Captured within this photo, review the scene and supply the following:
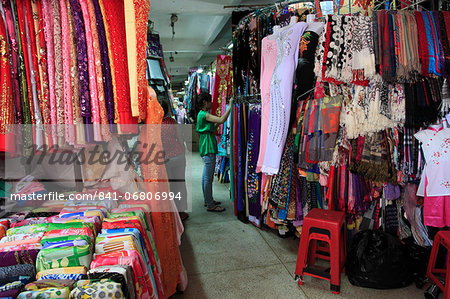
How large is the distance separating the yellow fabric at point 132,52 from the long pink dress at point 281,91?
54.2 inches

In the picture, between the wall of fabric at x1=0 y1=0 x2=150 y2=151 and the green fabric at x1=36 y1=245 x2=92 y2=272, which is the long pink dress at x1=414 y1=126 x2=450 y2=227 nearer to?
the wall of fabric at x1=0 y1=0 x2=150 y2=151

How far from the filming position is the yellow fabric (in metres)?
1.50

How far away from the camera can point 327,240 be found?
2094 mm

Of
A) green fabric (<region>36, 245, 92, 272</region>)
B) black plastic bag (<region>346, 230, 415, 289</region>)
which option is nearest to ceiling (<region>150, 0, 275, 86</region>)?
black plastic bag (<region>346, 230, 415, 289</region>)

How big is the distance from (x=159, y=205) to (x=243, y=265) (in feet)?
3.71

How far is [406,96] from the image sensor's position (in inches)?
84.6

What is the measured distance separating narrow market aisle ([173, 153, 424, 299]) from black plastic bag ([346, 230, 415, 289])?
0.06 m

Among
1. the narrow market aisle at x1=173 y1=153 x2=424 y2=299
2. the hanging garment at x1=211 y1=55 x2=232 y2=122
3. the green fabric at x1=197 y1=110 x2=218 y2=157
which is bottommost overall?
the narrow market aisle at x1=173 y1=153 x2=424 y2=299

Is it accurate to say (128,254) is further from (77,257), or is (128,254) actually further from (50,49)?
(50,49)

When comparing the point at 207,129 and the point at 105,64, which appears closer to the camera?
the point at 105,64

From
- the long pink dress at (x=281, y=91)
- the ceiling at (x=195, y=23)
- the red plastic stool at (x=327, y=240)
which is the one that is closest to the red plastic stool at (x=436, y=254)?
the red plastic stool at (x=327, y=240)

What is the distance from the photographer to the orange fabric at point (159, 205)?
167 cm

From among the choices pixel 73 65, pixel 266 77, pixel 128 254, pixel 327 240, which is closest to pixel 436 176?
pixel 327 240

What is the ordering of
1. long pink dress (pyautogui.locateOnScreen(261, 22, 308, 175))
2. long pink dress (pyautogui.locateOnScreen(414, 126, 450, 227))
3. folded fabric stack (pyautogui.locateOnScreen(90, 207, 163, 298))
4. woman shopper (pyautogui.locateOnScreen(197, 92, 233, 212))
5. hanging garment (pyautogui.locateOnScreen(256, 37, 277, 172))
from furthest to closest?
1. woman shopper (pyautogui.locateOnScreen(197, 92, 233, 212))
2. hanging garment (pyautogui.locateOnScreen(256, 37, 277, 172))
3. long pink dress (pyautogui.locateOnScreen(261, 22, 308, 175))
4. long pink dress (pyautogui.locateOnScreen(414, 126, 450, 227))
5. folded fabric stack (pyautogui.locateOnScreen(90, 207, 163, 298))
